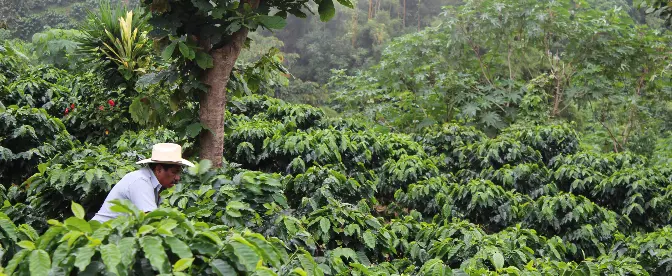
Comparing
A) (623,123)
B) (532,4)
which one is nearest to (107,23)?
(532,4)

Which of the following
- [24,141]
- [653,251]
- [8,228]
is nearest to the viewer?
[8,228]

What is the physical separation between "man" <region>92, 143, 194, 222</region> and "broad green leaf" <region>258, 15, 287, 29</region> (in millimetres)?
980

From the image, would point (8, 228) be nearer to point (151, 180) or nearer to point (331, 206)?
point (151, 180)

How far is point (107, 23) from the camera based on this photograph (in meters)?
6.45

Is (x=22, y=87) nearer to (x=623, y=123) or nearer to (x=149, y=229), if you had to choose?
(x=149, y=229)

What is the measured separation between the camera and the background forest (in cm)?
240

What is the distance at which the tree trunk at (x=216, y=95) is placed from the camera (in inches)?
157

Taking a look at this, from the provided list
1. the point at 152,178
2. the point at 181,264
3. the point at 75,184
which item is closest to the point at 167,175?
the point at 152,178

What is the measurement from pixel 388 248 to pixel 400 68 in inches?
365

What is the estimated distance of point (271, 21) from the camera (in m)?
3.79

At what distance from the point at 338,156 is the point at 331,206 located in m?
1.81

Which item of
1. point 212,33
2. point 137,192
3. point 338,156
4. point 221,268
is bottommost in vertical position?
point 338,156

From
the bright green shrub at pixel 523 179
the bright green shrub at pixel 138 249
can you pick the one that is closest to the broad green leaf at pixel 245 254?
the bright green shrub at pixel 138 249

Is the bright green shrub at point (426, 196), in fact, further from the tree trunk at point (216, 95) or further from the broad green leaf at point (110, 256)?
the broad green leaf at point (110, 256)
